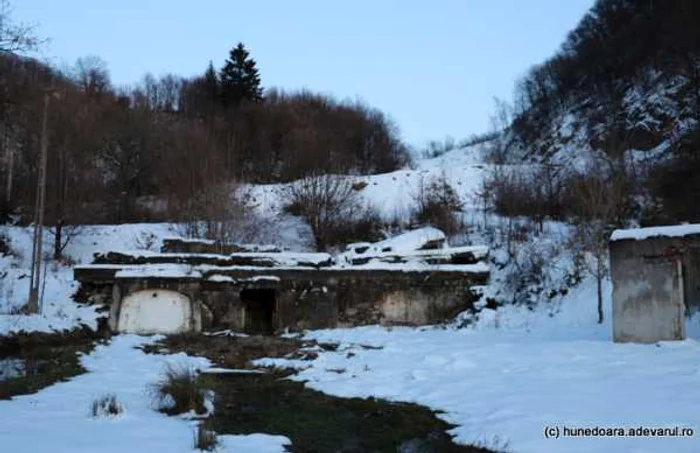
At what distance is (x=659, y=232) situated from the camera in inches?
517

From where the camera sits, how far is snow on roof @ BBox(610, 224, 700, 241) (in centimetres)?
1290

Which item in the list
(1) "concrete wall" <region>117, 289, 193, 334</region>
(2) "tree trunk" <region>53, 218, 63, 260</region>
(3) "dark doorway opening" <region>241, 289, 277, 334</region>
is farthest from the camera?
(2) "tree trunk" <region>53, 218, 63, 260</region>

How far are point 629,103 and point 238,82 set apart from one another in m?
28.6

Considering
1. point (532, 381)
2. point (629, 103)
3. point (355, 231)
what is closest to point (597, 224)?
point (532, 381)

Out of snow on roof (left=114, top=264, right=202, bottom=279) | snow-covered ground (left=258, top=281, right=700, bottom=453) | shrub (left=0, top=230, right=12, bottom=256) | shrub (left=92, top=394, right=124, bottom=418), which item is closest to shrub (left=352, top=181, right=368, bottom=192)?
snow on roof (left=114, top=264, right=202, bottom=279)

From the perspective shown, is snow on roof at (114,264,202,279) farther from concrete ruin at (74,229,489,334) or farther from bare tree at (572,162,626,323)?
bare tree at (572,162,626,323)

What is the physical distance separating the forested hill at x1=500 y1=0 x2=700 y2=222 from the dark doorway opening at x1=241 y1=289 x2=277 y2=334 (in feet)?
47.5

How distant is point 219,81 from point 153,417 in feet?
157

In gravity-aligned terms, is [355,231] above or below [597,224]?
above

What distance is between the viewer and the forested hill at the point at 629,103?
2547cm

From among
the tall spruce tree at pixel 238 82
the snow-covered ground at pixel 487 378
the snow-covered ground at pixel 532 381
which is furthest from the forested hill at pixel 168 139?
the snow-covered ground at pixel 532 381

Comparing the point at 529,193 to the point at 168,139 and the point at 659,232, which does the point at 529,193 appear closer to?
the point at 659,232

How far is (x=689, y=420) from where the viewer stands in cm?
686

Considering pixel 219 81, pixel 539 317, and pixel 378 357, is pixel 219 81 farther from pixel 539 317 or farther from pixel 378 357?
pixel 378 357
